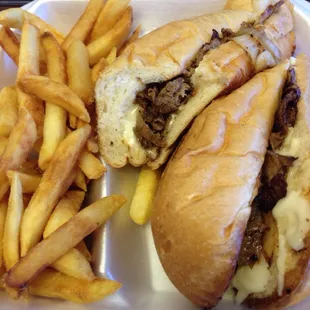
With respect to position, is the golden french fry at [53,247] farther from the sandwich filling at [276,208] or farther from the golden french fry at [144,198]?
the sandwich filling at [276,208]

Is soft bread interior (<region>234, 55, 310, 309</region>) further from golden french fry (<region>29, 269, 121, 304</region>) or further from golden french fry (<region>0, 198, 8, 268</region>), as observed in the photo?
golden french fry (<region>0, 198, 8, 268</region>)

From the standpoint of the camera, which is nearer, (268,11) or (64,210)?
(64,210)

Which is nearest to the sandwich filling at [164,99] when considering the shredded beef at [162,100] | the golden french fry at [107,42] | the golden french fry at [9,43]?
the shredded beef at [162,100]

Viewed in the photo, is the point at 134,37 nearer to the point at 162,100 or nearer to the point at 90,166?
the point at 162,100

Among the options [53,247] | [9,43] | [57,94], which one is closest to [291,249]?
[53,247]

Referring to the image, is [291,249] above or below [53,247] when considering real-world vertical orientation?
below

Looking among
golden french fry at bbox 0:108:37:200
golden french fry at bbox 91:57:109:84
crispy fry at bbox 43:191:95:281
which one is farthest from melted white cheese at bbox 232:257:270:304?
golden french fry at bbox 91:57:109:84
